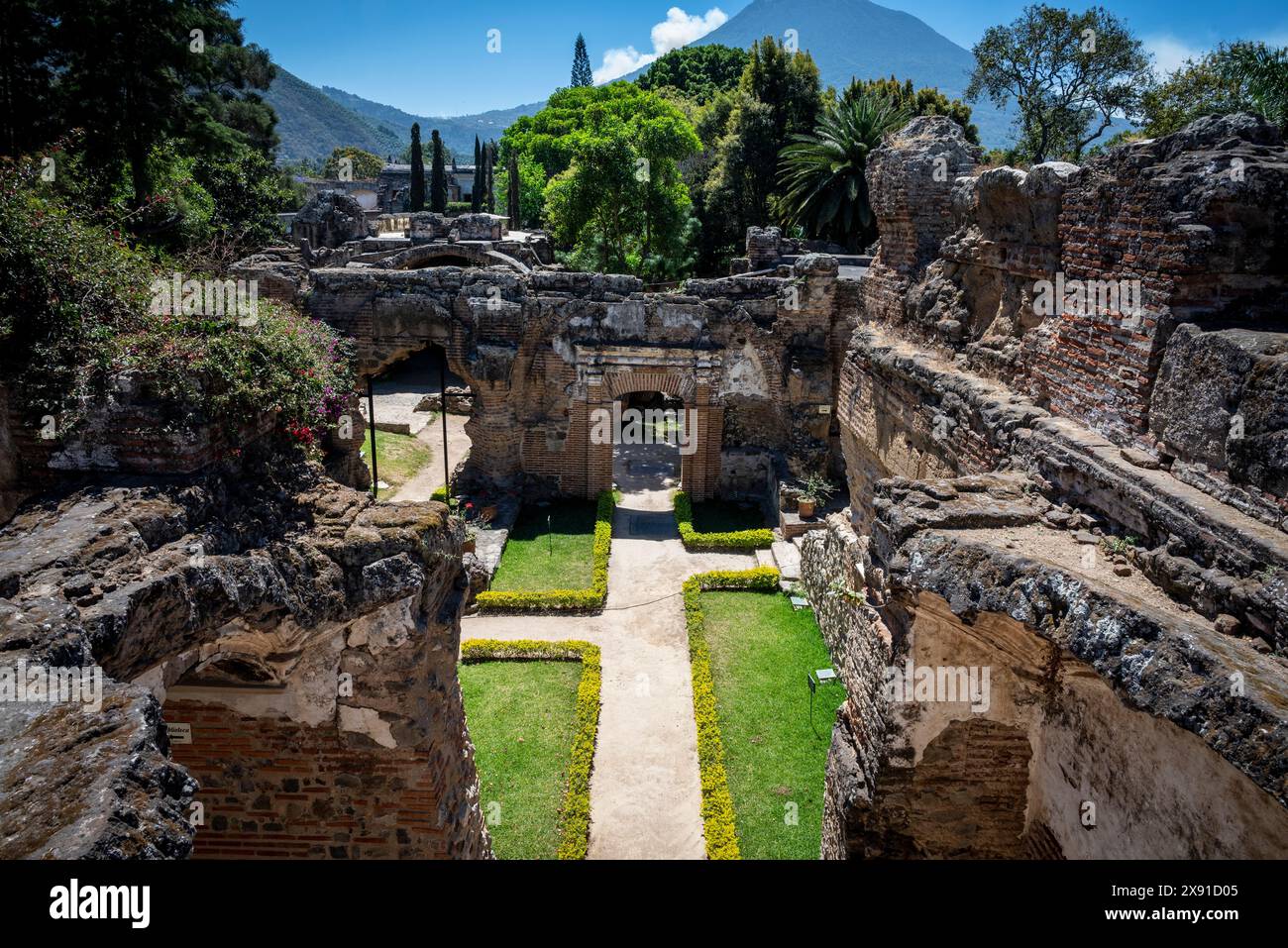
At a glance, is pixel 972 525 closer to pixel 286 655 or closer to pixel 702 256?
pixel 286 655

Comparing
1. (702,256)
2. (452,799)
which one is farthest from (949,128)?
(702,256)

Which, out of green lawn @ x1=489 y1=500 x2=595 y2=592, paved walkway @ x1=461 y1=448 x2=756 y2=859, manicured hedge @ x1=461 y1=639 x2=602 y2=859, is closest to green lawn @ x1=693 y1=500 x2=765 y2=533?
paved walkway @ x1=461 y1=448 x2=756 y2=859

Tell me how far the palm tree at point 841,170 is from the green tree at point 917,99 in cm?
48

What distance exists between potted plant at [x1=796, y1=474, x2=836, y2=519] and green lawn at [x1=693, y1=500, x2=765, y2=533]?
1.40m

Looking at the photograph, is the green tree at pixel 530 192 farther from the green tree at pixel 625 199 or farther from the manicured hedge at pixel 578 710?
the manicured hedge at pixel 578 710

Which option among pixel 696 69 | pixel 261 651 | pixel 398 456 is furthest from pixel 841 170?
pixel 696 69

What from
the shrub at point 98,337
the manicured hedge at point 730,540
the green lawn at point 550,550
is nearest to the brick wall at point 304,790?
the shrub at point 98,337

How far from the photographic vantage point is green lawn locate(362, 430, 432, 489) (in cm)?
1956

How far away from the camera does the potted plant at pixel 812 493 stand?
55.7ft

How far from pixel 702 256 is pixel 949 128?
28.1 meters

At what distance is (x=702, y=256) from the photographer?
3675cm

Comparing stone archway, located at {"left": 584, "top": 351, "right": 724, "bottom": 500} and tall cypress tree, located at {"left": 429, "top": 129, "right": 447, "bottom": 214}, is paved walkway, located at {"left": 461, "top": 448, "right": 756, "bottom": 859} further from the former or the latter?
tall cypress tree, located at {"left": 429, "top": 129, "right": 447, "bottom": 214}

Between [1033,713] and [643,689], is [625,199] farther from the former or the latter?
[1033,713]

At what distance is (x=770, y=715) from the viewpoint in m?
11.3
